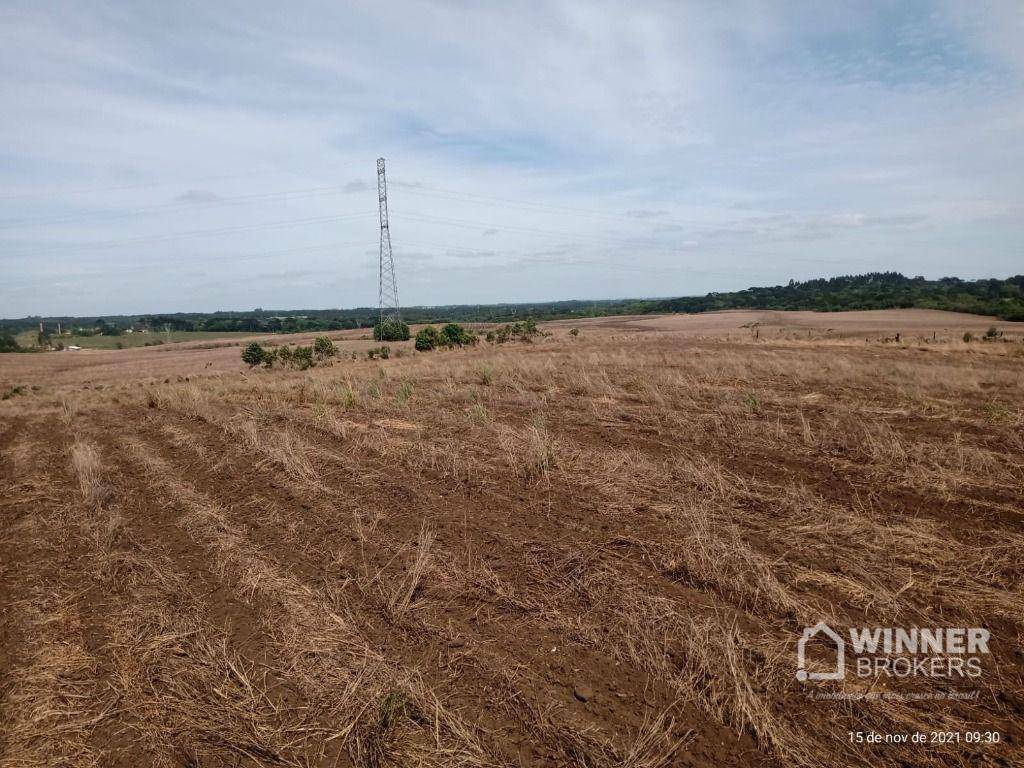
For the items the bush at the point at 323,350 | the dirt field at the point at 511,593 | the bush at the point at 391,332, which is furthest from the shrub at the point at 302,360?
the dirt field at the point at 511,593

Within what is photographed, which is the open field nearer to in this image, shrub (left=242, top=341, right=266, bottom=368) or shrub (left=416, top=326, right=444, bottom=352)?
shrub (left=242, top=341, right=266, bottom=368)

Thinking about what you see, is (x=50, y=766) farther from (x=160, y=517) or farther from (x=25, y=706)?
(x=160, y=517)

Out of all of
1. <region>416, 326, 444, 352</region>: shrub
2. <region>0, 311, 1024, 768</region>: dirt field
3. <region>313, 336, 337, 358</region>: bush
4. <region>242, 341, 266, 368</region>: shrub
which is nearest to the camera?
<region>0, 311, 1024, 768</region>: dirt field

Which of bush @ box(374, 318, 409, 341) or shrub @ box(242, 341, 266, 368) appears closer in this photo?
shrub @ box(242, 341, 266, 368)

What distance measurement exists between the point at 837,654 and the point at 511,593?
2549 millimetres

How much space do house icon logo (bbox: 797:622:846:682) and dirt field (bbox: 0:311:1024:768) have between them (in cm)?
7

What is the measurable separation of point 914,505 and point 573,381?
10939 mm

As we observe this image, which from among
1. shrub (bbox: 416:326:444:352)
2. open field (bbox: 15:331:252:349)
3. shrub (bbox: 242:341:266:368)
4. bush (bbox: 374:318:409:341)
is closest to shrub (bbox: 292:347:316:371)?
shrub (bbox: 242:341:266:368)

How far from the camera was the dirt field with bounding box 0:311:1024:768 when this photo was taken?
3195mm

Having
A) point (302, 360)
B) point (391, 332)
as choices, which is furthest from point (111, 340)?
point (302, 360)

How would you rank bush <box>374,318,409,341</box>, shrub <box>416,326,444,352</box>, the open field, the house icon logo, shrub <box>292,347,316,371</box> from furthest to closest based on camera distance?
the open field, bush <box>374,318,409,341</box>, shrub <box>416,326,444,352</box>, shrub <box>292,347,316,371</box>, the house icon logo

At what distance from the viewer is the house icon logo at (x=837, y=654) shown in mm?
3518

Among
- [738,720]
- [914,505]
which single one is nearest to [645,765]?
[738,720]

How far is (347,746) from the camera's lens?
317 cm
